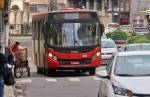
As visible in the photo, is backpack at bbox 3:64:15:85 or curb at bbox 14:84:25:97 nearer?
backpack at bbox 3:64:15:85

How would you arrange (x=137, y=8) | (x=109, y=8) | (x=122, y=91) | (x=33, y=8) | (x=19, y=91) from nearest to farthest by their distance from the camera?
(x=122, y=91) → (x=19, y=91) → (x=33, y=8) → (x=109, y=8) → (x=137, y=8)

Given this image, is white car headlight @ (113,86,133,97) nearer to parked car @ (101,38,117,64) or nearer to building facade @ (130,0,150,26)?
parked car @ (101,38,117,64)

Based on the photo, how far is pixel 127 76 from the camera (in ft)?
43.6

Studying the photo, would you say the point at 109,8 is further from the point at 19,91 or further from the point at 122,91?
the point at 122,91

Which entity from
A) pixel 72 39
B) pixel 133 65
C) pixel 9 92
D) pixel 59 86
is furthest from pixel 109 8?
pixel 133 65

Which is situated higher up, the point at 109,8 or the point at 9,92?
the point at 109,8

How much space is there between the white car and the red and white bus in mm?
16122

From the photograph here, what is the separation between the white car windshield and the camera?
1349 centimetres

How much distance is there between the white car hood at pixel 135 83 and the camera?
1238 cm

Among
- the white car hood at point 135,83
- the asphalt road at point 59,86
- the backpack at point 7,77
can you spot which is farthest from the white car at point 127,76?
the asphalt road at point 59,86

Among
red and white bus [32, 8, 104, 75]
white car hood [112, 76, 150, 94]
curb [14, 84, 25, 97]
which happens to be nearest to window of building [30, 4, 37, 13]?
red and white bus [32, 8, 104, 75]

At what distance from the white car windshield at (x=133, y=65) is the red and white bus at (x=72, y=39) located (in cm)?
1638

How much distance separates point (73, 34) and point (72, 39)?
236 millimetres

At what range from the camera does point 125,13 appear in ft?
385
